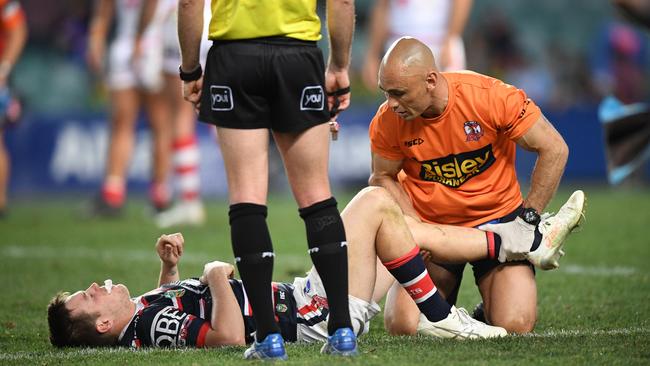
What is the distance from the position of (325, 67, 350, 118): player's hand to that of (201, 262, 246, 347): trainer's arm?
2.77 ft

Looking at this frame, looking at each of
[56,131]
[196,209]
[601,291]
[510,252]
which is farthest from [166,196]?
[510,252]

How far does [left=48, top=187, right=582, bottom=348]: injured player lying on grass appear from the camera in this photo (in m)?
4.68

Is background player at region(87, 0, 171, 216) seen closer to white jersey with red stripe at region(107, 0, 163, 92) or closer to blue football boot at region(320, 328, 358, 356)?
white jersey with red stripe at region(107, 0, 163, 92)

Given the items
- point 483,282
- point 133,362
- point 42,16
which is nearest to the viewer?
point 133,362

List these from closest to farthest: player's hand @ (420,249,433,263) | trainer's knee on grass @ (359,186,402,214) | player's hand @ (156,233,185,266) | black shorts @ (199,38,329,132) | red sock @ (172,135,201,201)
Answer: black shorts @ (199,38,329,132), trainer's knee on grass @ (359,186,402,214), player's hand @ (156,233,185,266), player's hand @ (420,249,433,263), red sock @ (172,135,201,201)

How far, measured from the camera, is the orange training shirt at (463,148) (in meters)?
4.97

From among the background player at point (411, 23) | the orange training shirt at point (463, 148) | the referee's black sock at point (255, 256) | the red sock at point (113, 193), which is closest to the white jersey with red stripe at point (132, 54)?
the red sock at point (113, 193)

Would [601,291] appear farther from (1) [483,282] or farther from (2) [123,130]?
(2) [123,130]

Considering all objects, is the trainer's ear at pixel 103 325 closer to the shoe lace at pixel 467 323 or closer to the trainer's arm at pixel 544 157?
the shoe lace at pixel 467 323

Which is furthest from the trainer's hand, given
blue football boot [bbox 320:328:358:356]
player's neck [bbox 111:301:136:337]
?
player's neck [bbox 111:301:136:337]

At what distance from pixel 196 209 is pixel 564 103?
8.15m

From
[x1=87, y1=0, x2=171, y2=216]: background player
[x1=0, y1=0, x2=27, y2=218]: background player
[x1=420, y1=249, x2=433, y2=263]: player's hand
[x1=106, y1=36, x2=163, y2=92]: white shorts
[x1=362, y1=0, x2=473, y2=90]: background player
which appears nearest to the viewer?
[x1=420, y1=249, x2=433, y2=263]: player's hand

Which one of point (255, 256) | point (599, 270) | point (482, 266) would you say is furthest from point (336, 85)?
point (599, 270)

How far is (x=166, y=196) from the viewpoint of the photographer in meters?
11.4
